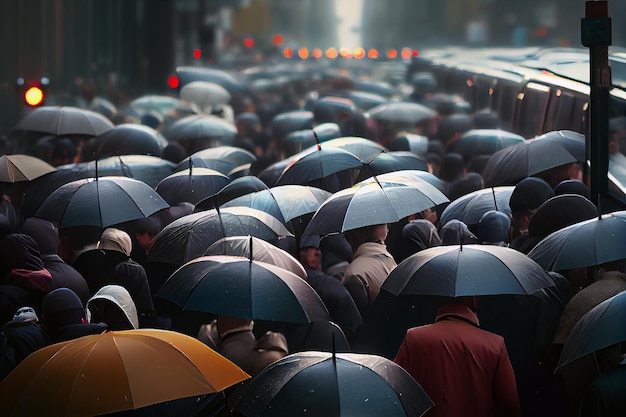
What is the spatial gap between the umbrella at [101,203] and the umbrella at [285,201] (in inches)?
24.4

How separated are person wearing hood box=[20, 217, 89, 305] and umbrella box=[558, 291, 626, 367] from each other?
11.1 feet

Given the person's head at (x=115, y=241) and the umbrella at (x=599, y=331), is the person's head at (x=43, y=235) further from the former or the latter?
the umbrella at (x=599, y=331)

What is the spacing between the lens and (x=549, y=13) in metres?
33.6

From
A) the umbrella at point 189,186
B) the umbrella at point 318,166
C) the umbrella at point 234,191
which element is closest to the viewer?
the umbrella at point 234,191

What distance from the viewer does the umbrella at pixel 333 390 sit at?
5.08 meters

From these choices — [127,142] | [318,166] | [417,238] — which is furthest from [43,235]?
[127,142]

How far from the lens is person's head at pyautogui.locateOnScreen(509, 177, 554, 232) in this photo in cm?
865

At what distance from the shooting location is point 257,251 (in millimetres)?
7629

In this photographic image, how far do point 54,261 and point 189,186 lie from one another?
7.93 ft

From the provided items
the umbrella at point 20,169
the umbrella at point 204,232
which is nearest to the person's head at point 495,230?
the umbrella at point 204,232

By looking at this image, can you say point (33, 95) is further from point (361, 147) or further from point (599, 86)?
point (599, 86)

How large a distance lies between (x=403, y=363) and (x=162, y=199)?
3.92 meters

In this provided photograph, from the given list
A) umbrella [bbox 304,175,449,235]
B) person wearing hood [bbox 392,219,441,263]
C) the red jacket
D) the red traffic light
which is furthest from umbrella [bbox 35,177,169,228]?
the red traffic light

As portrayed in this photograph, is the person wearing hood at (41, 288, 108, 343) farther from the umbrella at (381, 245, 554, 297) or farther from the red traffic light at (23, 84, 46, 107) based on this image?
the red traffic light at (23, 84, 46, 107)
